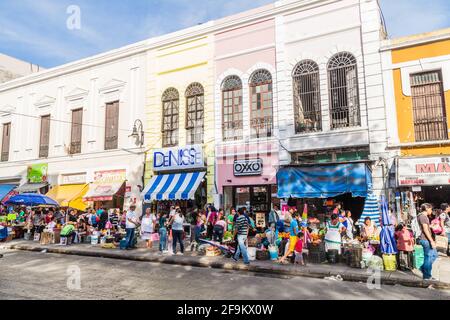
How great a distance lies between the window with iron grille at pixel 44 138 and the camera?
2268 centimetres

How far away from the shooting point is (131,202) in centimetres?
1847

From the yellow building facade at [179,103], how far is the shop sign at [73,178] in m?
4.54

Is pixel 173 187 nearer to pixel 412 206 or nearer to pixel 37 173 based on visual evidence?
pixel 412 206

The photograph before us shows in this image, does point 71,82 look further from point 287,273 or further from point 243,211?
point 287,273

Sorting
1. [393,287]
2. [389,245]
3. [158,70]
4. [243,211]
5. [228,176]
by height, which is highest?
[158,70]

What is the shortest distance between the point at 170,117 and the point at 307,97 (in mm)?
7164

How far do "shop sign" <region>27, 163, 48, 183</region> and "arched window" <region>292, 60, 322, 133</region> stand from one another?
15.8m

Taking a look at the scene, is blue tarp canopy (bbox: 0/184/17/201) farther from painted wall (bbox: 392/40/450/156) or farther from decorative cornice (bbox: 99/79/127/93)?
painted wall (bbox: 392/40/450/156)

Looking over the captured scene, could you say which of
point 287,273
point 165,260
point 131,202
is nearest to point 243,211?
point 287,273

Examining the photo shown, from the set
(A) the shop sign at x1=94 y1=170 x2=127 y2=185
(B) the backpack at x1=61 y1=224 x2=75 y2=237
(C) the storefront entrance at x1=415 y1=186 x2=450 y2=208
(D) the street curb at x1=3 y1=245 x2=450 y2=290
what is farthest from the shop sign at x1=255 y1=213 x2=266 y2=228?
(B) the backpack at x1=61 y1=224 x2=75 y2=237

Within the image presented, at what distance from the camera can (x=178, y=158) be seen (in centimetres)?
1747

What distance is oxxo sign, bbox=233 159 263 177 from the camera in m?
15.7

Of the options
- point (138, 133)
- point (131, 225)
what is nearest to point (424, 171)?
point (131, 225)
